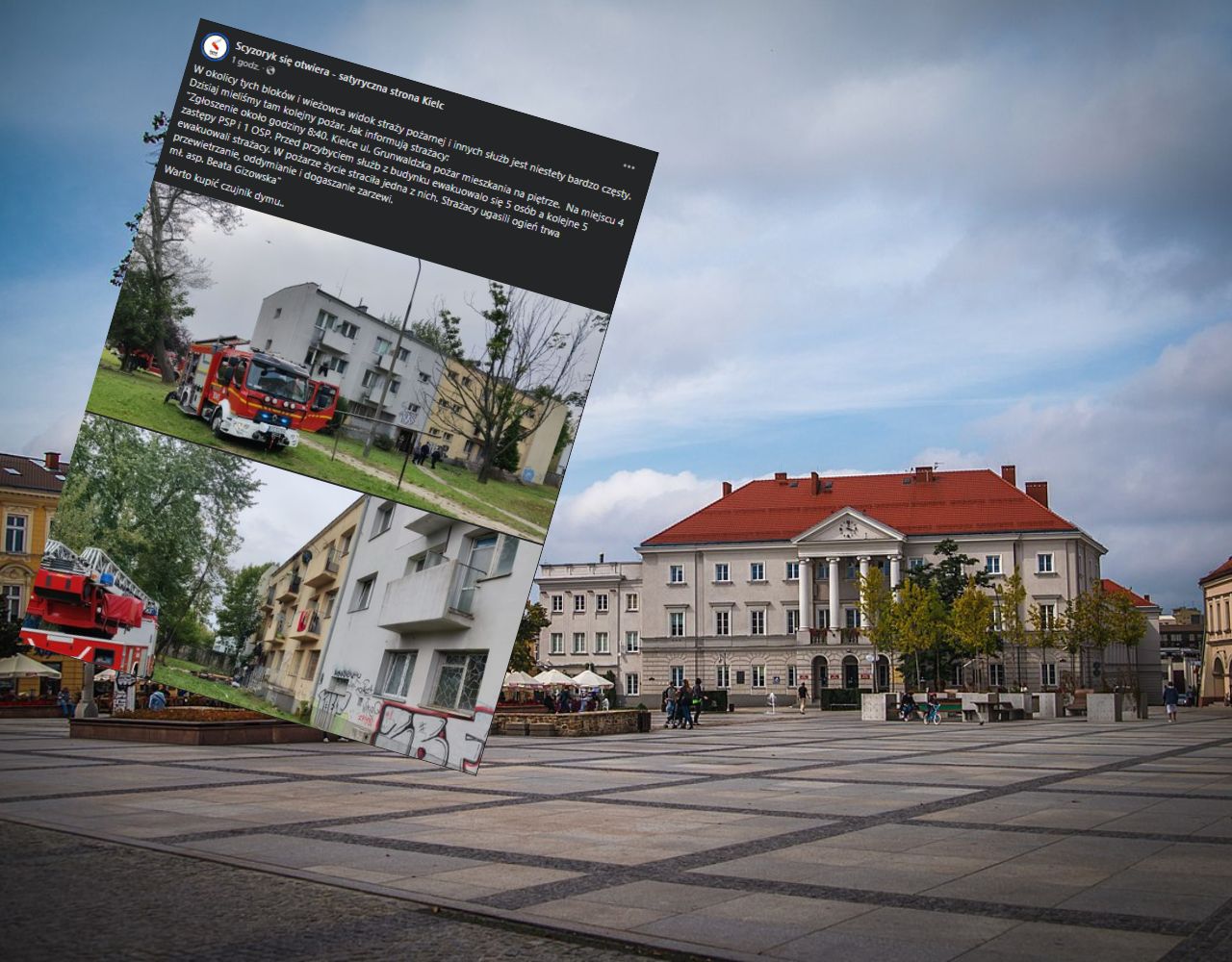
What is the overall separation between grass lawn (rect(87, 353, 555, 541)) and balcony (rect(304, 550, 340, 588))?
76 centimetres

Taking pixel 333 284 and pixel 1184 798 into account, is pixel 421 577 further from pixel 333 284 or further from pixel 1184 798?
pixel 1184 798

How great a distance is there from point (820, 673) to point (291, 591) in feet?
277

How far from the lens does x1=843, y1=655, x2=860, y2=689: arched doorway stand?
88.4m

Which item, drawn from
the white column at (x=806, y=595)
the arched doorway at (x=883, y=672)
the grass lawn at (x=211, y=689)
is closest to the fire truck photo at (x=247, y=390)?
the grass lawn at (x=211, y=689)

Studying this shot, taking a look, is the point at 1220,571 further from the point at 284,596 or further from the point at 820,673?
the point at 284,596

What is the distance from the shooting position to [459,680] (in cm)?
895

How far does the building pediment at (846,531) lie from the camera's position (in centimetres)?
9031

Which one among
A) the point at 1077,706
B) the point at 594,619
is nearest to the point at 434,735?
the point at 1077,706

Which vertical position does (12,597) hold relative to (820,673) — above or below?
below

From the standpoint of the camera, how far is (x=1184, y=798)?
16219 millimetres

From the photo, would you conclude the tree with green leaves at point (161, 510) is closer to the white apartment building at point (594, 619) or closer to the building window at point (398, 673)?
the building window at point (398, 673)

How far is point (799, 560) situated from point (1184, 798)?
7576 centimetres

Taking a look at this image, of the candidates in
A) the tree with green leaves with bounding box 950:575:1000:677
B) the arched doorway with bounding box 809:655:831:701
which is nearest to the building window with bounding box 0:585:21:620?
the tree with green leaves with bounding box 950:575:1000:677

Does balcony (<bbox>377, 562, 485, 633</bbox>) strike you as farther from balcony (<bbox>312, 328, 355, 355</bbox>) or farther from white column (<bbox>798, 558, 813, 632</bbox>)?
white column (<bbox>798, 558, 813, 632</bbox>)
